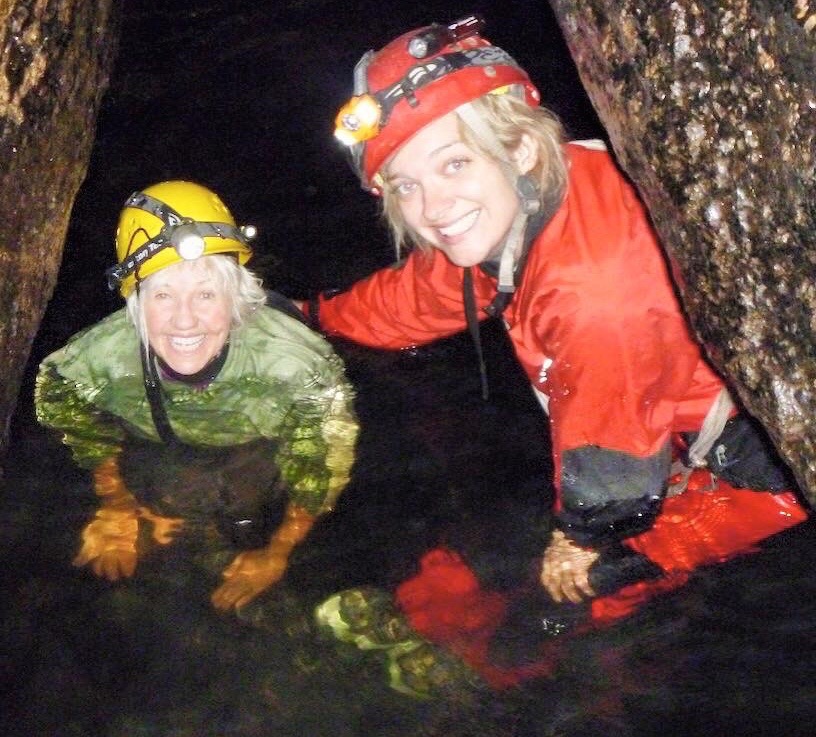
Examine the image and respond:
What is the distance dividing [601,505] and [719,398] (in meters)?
0.74

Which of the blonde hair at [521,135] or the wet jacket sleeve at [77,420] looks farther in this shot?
the wet jacket sleeve at [77,420]

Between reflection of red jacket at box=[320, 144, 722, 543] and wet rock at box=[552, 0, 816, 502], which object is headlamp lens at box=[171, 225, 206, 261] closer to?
reflection of red jacket at box=[320, 144, 722, 543]

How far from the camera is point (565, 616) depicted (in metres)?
4.14

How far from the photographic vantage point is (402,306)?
4.88m

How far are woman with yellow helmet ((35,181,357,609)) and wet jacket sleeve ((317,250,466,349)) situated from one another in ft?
1.19

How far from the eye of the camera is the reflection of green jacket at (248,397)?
4.61 metres

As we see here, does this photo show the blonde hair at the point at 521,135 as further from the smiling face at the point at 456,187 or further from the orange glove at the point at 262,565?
the orange glove at the point at 262,565

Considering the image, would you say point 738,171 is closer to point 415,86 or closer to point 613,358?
point 613,358

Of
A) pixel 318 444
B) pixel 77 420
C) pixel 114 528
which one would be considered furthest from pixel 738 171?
pixel 77 420

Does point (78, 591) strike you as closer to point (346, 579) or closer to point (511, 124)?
point (346, 579)

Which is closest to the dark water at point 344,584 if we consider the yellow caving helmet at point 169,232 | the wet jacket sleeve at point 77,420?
the wet jacket sleeve at point 77,420

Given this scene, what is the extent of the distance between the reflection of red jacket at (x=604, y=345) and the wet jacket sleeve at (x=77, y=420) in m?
2.32

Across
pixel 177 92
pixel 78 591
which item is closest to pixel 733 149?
pixel 78 591

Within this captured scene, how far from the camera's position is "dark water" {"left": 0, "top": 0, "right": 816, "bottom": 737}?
3666 mm
